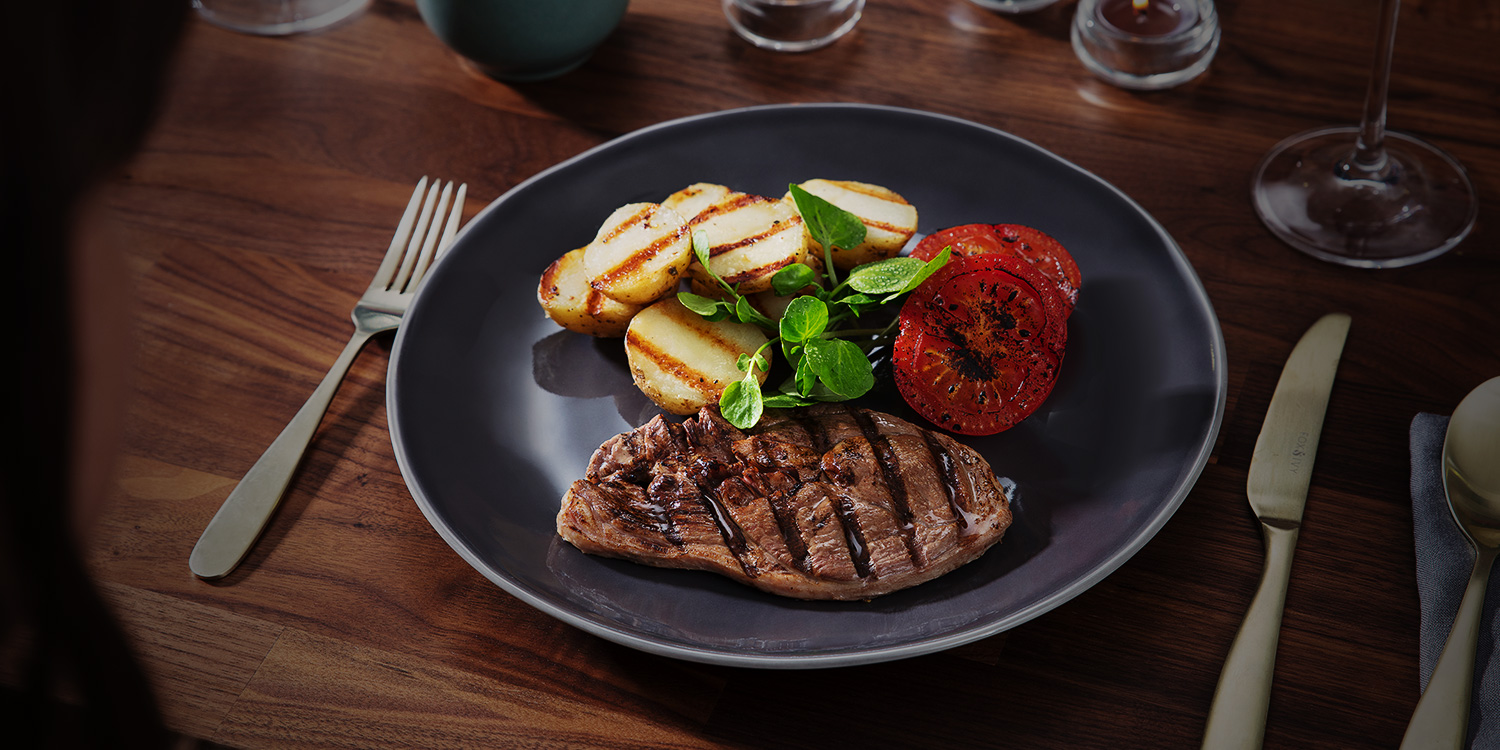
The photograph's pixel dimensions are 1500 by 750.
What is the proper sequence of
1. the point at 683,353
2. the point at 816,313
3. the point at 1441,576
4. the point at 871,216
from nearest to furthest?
the point at 1441,576
the point at 816,313
the point at 683,353
the point at 871,216

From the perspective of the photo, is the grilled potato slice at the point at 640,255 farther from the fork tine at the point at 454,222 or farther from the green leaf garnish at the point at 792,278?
the fork tine at the point at 454,222

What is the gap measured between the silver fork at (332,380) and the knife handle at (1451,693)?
1.68 meters

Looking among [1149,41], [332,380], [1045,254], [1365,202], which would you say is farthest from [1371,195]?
[332,380]

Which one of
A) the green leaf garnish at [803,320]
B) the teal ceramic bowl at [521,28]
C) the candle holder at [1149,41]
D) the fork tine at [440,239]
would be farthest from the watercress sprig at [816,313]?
the candle holder at [1149,41]

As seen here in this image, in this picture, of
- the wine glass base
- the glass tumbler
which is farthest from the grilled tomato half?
the glass tumbler

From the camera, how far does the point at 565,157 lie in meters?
2.25

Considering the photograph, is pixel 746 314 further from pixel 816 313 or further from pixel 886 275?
pixel 886 275

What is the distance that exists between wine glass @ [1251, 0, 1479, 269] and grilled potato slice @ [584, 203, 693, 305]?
4.01ft

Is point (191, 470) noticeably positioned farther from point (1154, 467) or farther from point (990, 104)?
point (990, 104)

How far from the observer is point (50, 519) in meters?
0.52

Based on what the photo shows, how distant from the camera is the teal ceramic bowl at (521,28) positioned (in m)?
2.18

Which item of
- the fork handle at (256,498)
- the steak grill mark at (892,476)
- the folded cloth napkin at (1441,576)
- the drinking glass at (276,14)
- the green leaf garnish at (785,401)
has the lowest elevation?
the fork handle at (256,498)

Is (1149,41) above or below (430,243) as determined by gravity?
above

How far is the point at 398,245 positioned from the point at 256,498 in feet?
2.01
